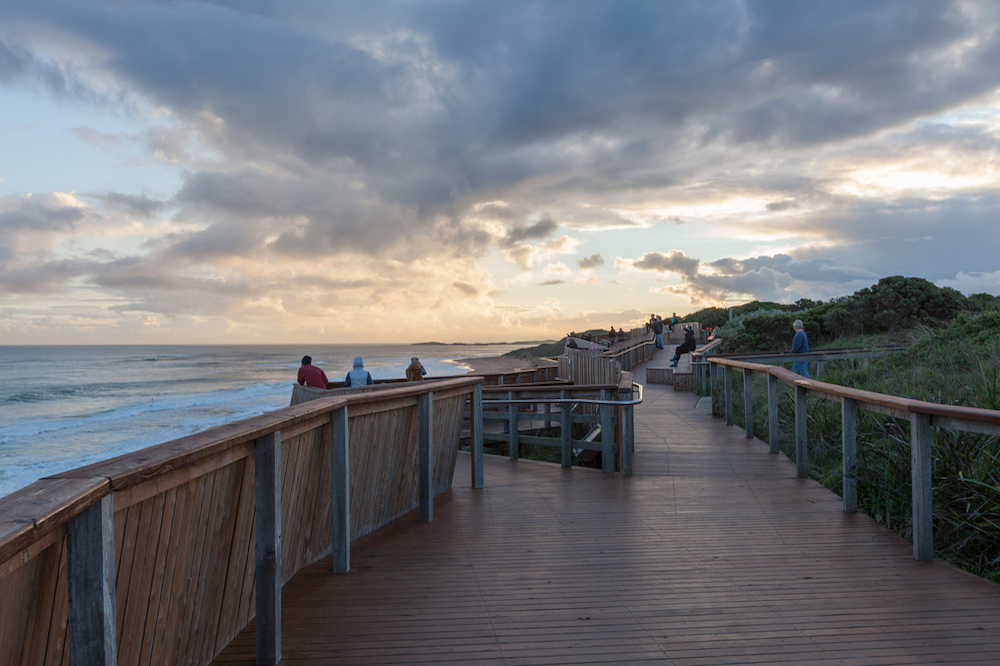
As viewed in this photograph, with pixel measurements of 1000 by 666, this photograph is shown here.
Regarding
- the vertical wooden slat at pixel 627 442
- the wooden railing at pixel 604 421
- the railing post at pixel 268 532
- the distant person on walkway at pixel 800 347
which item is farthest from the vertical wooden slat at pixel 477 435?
the distant person on walkway at pixel 800 347

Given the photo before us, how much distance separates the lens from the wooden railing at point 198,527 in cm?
190

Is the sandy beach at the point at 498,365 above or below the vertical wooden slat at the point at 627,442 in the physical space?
below

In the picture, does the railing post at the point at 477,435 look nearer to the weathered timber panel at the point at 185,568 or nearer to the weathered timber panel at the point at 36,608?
the weathered timber panel at the point at 185,568

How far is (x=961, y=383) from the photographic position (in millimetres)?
8805

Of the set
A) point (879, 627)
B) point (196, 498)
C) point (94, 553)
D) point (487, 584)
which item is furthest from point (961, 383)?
point (94, 553)

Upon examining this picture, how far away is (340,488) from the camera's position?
463 centimetres

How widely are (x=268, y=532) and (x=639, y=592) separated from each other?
2.30 metres

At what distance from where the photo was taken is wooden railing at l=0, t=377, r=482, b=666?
1897 millimetres

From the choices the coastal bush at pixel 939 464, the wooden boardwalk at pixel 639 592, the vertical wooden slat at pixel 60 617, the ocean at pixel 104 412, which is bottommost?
the ocean at pixel 104 412

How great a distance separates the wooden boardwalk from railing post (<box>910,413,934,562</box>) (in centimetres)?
13

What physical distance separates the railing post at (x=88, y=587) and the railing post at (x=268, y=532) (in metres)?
1.38

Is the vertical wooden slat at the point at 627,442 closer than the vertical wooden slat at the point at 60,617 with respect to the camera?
No

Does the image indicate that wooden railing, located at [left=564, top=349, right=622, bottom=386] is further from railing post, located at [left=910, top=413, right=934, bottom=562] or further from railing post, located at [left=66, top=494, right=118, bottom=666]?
railing post, located at [left=66, top=494, right=118, bottom=666]

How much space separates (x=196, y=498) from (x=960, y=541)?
5.13 m
